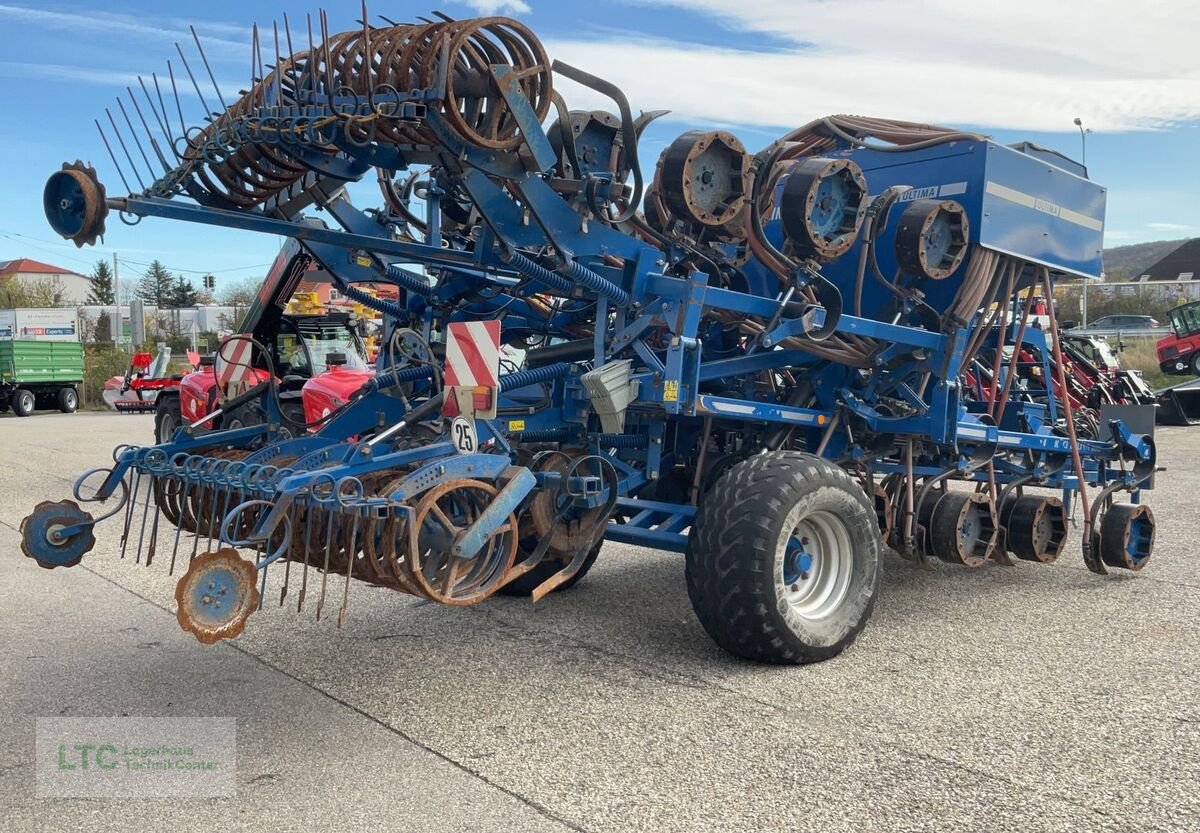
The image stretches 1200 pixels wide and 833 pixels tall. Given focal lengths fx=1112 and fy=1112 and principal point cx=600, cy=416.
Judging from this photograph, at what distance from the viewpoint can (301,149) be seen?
4.49m

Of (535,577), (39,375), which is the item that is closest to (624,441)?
(535,577)

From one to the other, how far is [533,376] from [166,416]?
9540 millimetres

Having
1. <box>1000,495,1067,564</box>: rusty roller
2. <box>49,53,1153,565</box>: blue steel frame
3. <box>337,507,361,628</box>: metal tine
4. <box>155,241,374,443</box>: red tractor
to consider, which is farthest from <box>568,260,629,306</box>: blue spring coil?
<box>155,241,374,443</box>: red tractor

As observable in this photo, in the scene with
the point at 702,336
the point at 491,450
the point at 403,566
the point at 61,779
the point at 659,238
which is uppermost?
the point at 659,238

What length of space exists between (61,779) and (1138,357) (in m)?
28.8

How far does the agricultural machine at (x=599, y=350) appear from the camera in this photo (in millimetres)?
4293

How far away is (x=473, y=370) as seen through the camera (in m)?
4.55

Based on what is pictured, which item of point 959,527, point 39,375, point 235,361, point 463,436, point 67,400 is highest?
point 235,361

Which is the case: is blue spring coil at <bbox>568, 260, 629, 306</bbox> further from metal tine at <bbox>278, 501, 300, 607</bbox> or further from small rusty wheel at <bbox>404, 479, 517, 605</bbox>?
metal tine at <bbox>278, 501, 300, 607</bbox>

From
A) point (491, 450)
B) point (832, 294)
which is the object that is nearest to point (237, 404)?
point (491, 450)

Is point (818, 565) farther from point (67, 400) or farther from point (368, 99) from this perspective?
point (67, 400)

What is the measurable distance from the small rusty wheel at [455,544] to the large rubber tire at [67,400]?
26.9m

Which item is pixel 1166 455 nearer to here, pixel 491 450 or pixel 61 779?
pixel 491 450

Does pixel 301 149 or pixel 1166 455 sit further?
pixel 1166 455
